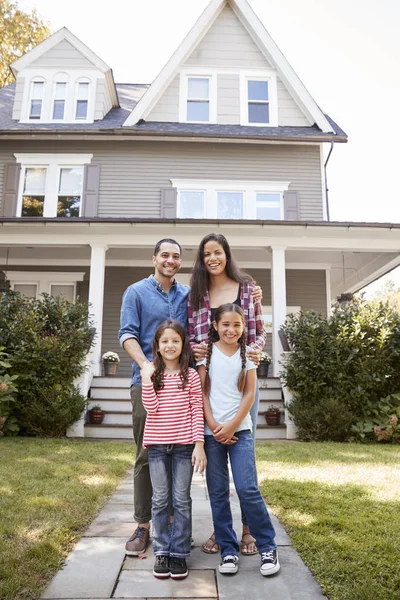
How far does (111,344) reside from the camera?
11594mm

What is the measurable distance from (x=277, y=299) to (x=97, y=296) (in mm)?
3347

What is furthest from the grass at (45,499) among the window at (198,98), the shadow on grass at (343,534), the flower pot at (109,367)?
the window at (198,98)

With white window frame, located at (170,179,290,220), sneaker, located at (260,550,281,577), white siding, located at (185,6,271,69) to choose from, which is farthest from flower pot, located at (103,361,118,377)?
white siding, located at (185,6,271,69)

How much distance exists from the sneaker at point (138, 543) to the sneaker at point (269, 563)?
691 millimetres

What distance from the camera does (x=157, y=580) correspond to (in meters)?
2.29

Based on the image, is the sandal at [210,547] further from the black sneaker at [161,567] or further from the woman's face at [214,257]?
the woman's face at [214,257]

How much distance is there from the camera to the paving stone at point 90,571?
2121mm

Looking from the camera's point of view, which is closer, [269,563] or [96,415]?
[269,563]

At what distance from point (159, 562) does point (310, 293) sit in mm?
10188

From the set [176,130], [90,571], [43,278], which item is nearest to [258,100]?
[176,130]

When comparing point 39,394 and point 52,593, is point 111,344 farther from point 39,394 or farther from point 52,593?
point 52,593

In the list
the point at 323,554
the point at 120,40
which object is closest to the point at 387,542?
the point at 323,554

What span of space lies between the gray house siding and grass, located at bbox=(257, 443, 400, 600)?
795cm

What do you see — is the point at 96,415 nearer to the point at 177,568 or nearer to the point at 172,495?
the point at 172,495
